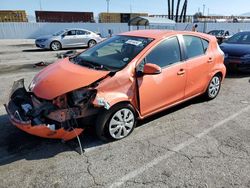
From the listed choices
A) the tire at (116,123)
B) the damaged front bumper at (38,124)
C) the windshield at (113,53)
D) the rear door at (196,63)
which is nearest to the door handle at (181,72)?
the rear door at (196,63)

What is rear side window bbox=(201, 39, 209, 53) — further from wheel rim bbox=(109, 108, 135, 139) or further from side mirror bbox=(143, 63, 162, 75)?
wheel rim bbox=(109, 108, 135, 139)

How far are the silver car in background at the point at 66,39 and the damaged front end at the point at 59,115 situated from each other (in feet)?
43.5

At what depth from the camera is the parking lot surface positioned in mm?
2895

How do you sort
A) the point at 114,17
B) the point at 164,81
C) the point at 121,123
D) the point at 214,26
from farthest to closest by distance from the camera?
the point at 114,17, the point at 214,26, the point at 164,81, the point at 121,123

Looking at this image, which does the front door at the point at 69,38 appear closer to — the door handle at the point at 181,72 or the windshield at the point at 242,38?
the windshield at the point at 242,38

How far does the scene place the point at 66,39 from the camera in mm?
16562

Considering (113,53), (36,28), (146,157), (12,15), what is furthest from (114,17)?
(146,157)

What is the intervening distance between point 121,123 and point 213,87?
9.20ft

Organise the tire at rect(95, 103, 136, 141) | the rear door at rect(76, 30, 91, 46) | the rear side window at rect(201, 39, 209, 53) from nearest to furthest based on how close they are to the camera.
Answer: the tire at rect(95, 103, 136, 141)
the rear side window at rect(201, 39, 209, 53)
the rear door at rect(76, 30, 91, 46)

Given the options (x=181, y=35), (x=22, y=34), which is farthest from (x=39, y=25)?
(x=181, y=35)

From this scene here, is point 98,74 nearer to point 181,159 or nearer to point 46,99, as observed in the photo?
point 46,99

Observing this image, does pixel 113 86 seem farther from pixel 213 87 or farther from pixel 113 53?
pixel 213 87

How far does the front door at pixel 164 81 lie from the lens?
391 centimetres

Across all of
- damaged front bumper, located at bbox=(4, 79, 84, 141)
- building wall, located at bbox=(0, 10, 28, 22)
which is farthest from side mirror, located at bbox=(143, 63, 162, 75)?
building wall, located at bbox=(0, 10, 28, 22)
